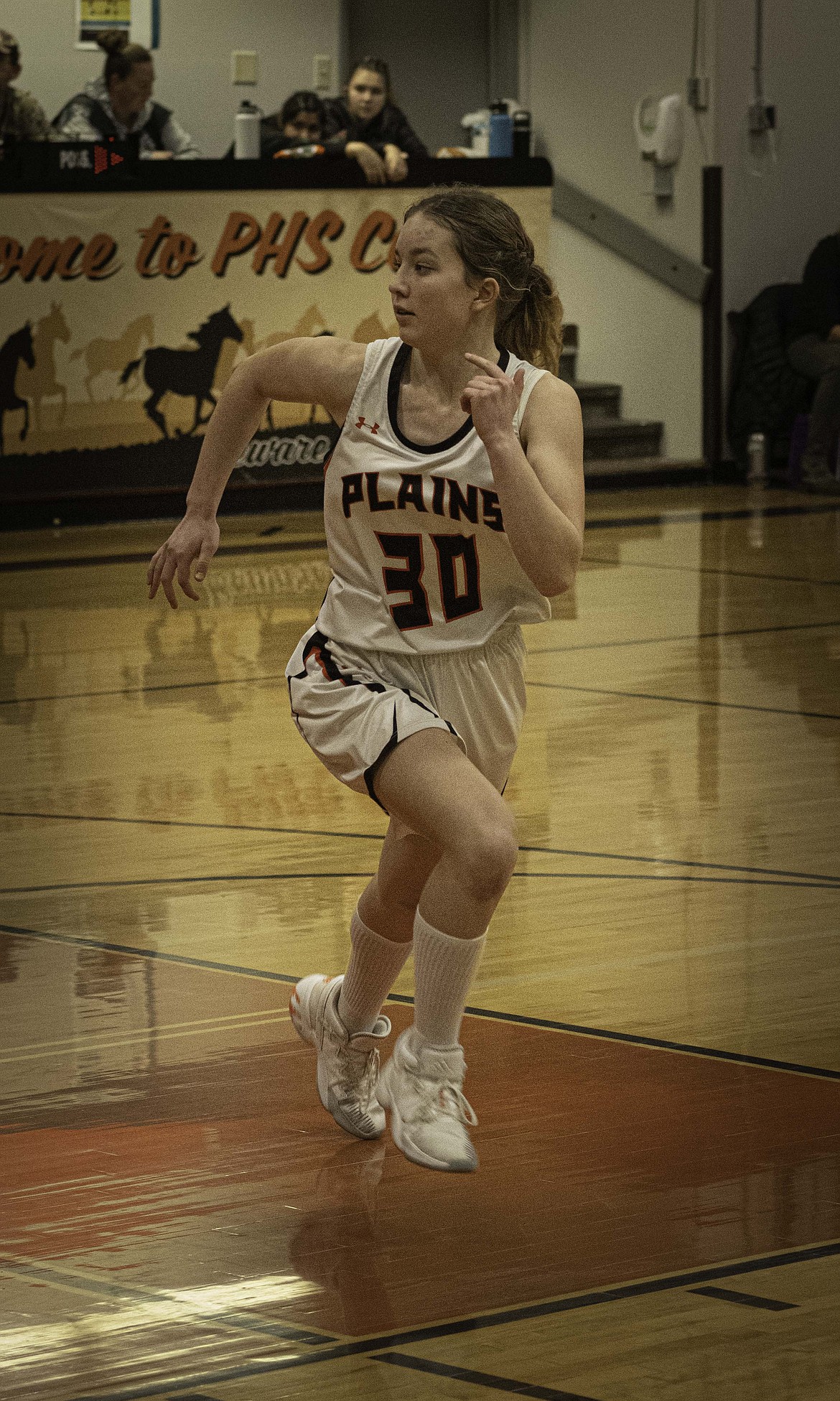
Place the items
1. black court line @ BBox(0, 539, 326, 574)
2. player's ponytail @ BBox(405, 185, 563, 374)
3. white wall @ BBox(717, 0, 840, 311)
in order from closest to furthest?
1. player's ponytail @ BBox(405, 185, 563, 374)
2. black court line @ BBox(0, 539, 326, 574)
3. white wall @ BBox(717, 0, 840, 311)

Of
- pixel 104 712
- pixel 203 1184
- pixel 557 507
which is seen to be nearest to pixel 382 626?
pixel 557 507

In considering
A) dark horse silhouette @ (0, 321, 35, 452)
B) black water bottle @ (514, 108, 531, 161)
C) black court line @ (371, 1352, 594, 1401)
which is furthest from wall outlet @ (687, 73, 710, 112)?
black court line @ (371, 1352, 594, 1401)

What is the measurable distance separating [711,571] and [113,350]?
10.9 feet

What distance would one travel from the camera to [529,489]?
2.88 metres

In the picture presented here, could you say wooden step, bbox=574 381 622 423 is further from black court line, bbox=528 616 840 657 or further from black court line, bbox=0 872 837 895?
black court line, bbox=0 872 837 895

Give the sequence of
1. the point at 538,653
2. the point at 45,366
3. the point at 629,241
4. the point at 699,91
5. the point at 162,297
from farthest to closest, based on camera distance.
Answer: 1. the point at 629,241
2. the point at 699,91
3. the point at 162,297
4. the point at 45,366
5. the point at 538,653

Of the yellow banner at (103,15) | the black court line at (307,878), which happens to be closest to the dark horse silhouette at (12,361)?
the yellow banner at (103,15)

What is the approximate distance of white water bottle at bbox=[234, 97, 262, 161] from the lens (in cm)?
1130

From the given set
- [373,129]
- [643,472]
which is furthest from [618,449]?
[373,129]

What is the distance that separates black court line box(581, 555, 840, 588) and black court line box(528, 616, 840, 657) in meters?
0.97

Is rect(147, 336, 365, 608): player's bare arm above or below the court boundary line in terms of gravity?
above

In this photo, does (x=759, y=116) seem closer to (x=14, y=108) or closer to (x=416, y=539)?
(x=14, y=108)

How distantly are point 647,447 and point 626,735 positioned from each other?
742 centimetres

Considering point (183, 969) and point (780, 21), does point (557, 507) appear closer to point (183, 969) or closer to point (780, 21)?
point (183, 969)
